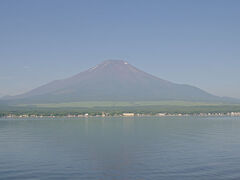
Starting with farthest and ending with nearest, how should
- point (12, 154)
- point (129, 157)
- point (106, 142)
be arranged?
point (106, 142) → point (12, 154) → point (129, 157)

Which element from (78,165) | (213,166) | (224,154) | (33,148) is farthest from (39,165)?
(224,154)

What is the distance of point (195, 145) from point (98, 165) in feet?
39.7

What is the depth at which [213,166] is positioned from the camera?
21.9 metres

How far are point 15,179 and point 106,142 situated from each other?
15370mm

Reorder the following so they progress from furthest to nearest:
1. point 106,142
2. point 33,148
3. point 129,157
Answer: point 106,142
point 33,148
point 129,157

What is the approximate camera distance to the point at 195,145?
3148 centimetres

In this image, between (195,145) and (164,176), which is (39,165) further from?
(195,145)

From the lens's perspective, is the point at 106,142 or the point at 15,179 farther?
the point at 106,142

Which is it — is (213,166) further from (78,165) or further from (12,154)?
(12,154)

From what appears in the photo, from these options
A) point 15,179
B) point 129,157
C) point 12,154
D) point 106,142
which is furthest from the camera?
point 106,142

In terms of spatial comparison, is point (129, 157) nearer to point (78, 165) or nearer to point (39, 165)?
point (78, 165)

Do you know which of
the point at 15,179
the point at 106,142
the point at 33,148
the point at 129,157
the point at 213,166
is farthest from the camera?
the point at 106,142

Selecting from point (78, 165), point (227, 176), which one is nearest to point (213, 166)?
point (227, 176)

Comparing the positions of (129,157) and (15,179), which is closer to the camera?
(15,179)
